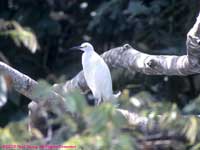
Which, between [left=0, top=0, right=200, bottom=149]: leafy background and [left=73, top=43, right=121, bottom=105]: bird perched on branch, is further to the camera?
[left=0, top=0, right=200, bottom=149]: leafy background

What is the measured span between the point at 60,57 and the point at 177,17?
4.92 feet

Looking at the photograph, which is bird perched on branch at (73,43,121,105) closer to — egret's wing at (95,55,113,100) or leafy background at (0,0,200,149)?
egret's wing at (95,55,113,100)

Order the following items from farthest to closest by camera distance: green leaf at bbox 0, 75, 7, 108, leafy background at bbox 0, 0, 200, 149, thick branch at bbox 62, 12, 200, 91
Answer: leafy background at bbox 0, 0, 200, 149 < thick branch at bbox 62, 12, 200, 91 < green leaf at bbox 0, 75, 7, 108

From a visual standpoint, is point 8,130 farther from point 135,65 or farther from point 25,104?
point 25,104

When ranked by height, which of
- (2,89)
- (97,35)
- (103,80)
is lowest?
(2,89)

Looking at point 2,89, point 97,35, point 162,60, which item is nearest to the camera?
point 2,89

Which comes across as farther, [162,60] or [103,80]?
[103,80]

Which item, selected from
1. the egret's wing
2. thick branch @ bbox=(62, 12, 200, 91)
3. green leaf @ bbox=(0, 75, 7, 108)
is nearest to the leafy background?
the egret's wing

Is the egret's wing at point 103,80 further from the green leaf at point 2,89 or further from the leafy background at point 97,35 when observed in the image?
the green leaf at point 2,89

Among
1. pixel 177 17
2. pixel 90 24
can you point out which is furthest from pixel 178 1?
pixel 90 24

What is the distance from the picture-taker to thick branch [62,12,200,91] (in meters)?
4.30

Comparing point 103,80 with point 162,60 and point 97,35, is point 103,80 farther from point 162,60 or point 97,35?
point 97,35

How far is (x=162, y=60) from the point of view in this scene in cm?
471

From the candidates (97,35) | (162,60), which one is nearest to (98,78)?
(162,60)
